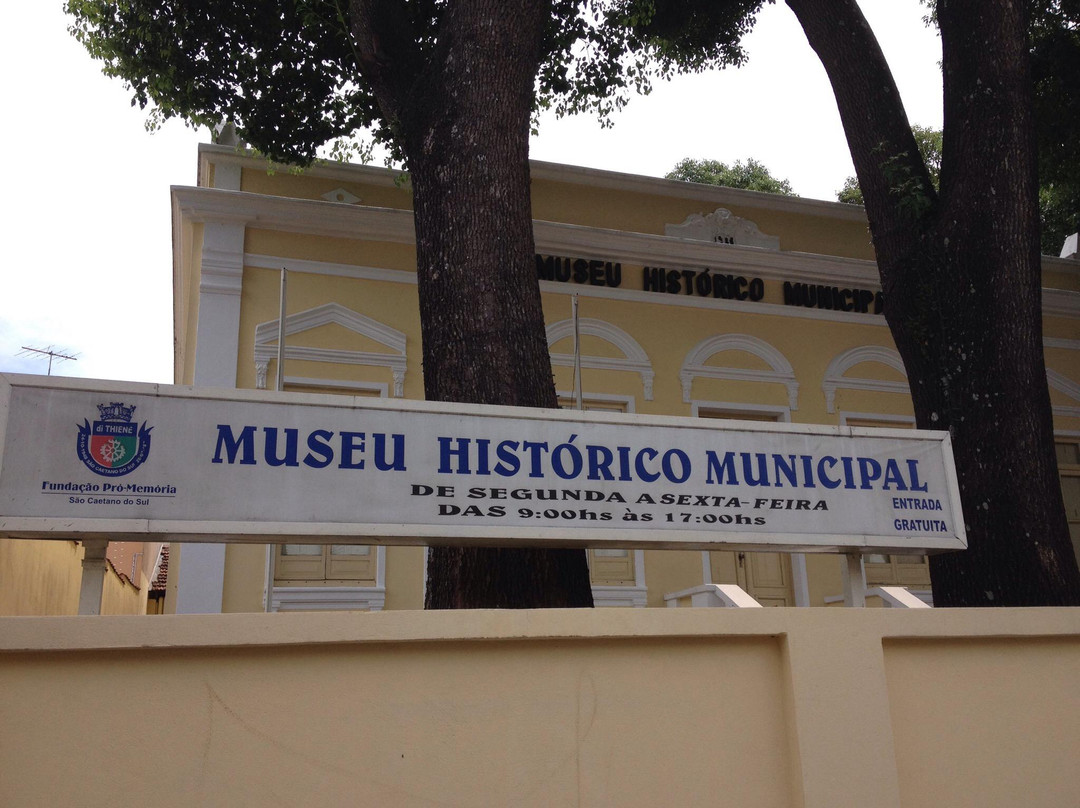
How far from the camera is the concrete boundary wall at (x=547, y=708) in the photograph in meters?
3.08

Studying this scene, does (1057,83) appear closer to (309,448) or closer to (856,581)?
(856,581)

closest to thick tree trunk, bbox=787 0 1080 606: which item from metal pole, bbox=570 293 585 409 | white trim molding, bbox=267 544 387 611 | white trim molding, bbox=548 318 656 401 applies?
metal pole, bbox=570 293 585 409

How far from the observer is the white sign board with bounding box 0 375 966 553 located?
11.9 feet

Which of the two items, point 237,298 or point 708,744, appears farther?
point 237,298

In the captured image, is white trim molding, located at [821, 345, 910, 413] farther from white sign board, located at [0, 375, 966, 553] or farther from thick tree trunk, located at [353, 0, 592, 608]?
white sign board, located at [0, 375, 966, 553]

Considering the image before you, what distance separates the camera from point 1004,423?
5973mm

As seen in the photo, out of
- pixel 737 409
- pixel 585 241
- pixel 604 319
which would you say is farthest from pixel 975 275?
pixel 585 241

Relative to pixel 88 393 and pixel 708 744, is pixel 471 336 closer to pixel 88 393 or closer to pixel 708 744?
pixel 88 393

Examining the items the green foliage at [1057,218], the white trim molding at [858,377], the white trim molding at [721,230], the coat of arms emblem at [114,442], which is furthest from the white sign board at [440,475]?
the green foliage at [1057,218]

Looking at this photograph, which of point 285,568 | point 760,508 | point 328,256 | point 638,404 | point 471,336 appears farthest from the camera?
point 638,404

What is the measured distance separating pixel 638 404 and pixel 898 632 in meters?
7.48

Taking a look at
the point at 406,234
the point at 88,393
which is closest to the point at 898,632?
the point at 88,393

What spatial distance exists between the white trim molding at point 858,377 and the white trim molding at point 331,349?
5188 mm

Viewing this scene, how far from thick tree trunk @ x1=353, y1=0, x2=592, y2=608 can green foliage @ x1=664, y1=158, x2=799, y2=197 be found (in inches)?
763
